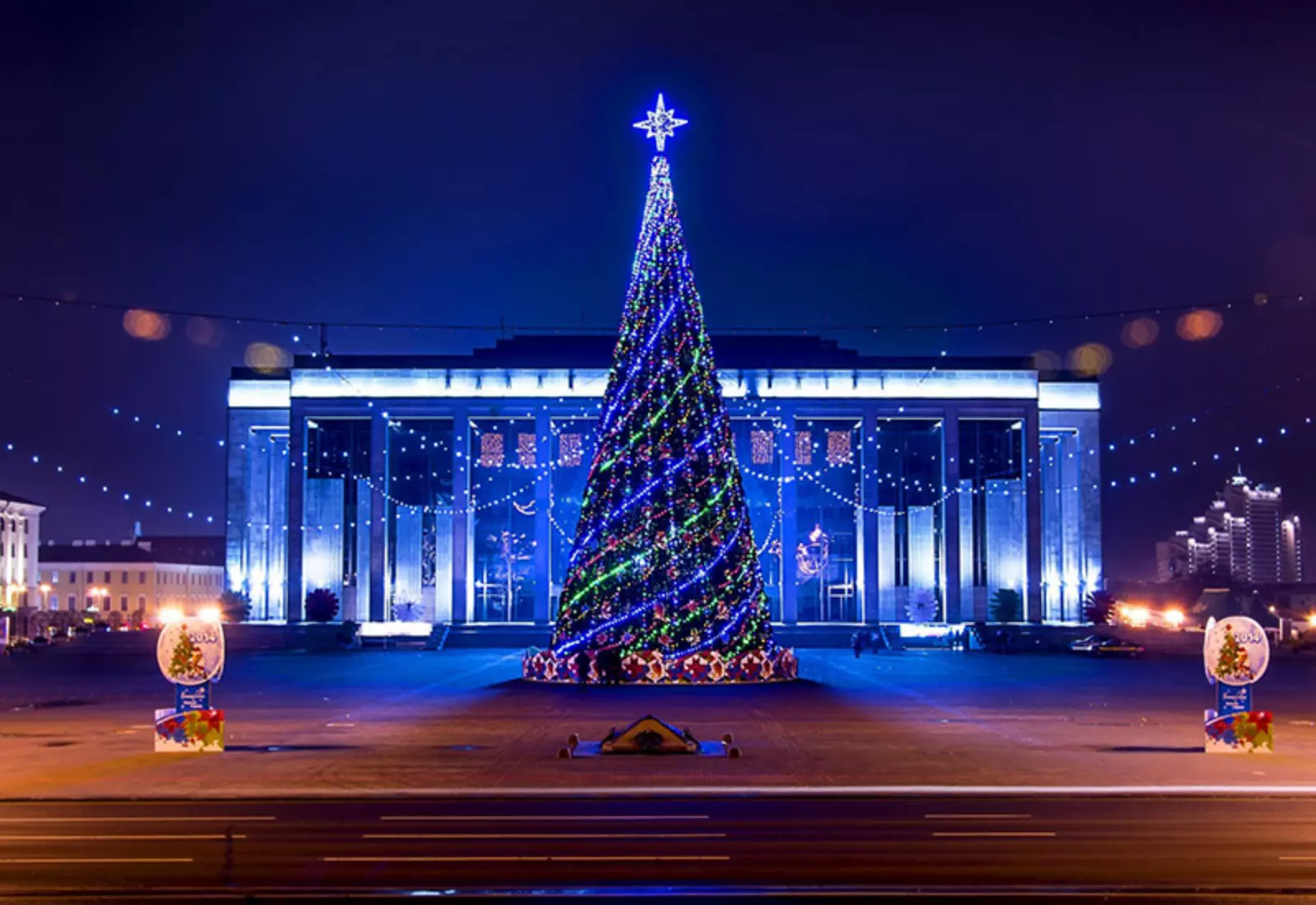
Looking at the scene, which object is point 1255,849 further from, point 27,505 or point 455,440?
point 27,505

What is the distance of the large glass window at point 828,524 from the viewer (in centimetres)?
7588

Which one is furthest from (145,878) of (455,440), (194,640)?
(455,440)

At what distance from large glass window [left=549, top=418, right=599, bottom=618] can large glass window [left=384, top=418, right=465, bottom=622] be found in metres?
5.59

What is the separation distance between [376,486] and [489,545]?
683 cm

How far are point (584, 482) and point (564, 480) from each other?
1069 millimetres

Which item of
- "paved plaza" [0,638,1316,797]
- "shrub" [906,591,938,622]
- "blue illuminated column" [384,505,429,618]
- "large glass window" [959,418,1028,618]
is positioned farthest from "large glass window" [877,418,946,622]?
"paved plaza" [0,638,1316,797]

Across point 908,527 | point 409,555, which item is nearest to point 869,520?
point 908,527

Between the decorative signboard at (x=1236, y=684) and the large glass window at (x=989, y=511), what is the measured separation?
53211 mm

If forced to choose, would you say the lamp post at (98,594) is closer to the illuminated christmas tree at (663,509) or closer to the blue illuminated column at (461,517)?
the blue illuminated column at (461,517)

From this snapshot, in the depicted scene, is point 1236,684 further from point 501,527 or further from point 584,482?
point 501,527

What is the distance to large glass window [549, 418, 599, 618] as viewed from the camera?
74.9 meters

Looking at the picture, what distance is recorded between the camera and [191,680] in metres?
22.7

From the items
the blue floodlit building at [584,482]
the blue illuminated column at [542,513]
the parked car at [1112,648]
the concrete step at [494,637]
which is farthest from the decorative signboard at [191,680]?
the blue illuminated column at [542,513]

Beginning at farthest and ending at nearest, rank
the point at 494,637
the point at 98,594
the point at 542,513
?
1. the point at 98,594
2. the point at 542,513
3. the point at 494,637
